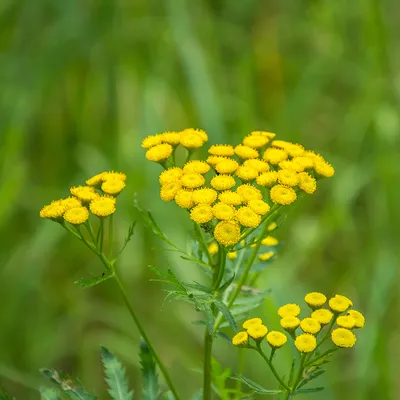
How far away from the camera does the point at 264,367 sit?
2684 millimetres

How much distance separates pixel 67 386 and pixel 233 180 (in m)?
0.60

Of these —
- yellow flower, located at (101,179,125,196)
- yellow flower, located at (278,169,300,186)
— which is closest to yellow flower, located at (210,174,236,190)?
yellow flower, located at (278,169,300,186)

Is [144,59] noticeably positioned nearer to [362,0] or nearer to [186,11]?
[186,11]

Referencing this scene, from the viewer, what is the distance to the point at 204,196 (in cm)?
133

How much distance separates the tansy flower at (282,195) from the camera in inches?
53.9

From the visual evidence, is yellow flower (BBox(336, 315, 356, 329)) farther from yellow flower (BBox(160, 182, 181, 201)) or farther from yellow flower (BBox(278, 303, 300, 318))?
yellow flower (BBox(160, 182, 181, 201))

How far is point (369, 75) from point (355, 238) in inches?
37.6

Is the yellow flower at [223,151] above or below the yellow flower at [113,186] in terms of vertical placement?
above

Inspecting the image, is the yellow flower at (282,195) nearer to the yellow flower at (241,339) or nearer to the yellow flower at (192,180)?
the yellow flower at (192,180)

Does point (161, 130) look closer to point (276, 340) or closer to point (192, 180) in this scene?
point (192, 180)

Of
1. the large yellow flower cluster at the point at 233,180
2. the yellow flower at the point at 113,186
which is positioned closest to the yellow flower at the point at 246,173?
the large yellow flower cluster at the point at 233,180

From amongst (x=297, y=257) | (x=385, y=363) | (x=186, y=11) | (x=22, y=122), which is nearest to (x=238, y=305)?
(x=385, y=363)

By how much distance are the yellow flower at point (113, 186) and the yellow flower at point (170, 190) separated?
126mm

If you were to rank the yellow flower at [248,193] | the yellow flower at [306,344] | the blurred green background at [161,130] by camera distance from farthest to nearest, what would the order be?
the blurred green background at [161,130] < the yellow flower at [248,193] < the yellow flower at [306,344]
